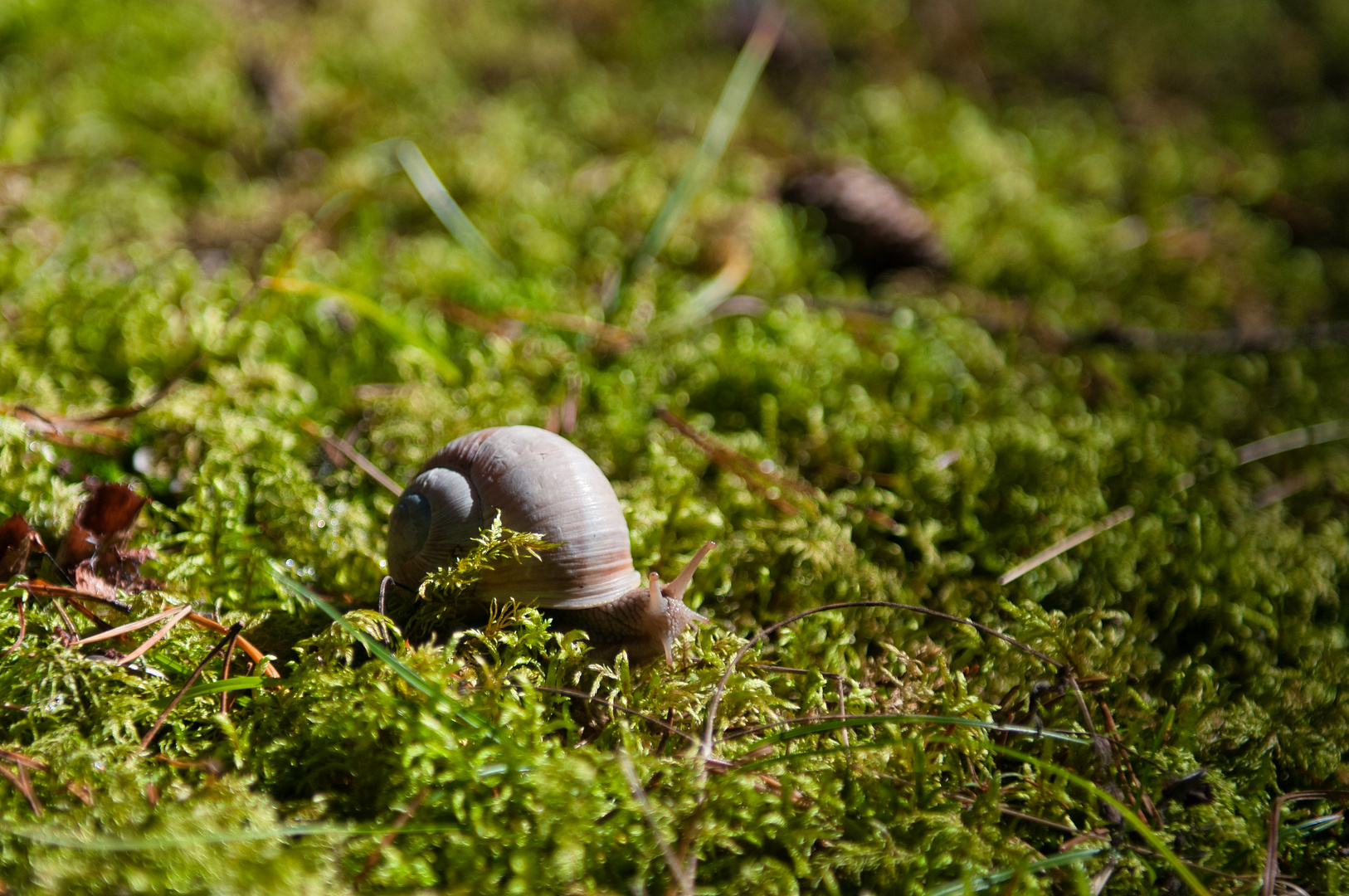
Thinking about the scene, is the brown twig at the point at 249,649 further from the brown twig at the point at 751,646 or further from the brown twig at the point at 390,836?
the brown twig at the point at 751,646

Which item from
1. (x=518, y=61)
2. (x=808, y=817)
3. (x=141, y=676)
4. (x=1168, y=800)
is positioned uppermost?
(x=518, y=61)

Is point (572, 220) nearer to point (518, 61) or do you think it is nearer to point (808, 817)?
point (518, 61)

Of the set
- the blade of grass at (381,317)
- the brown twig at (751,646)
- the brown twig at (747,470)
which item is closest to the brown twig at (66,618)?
the blade of grass at (381,317)

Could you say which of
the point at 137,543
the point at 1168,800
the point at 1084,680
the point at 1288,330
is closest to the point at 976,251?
the point at 1288,330

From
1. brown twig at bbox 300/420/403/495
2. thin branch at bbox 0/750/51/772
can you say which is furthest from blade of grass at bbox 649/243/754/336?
thin branch at bbox 0/750/51/772

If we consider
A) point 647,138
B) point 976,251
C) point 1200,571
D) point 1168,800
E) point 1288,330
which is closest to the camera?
point 1168,800

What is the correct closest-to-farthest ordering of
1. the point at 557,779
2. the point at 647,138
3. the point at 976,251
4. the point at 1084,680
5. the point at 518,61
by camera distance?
the point at 557,779, the point at 1084,680, the point at 976,251, the point at 647,138, the point at 518,61

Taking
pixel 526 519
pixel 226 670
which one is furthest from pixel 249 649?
pixel 526 519
